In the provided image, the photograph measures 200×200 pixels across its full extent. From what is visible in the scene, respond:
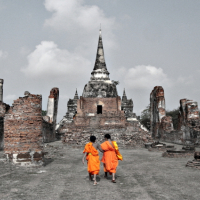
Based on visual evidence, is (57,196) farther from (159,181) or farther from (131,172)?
(131,172)

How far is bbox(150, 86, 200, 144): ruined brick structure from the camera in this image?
12.3 meters

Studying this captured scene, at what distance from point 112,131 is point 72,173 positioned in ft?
34.3

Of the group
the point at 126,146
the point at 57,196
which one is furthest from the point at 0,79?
the point at 57,196

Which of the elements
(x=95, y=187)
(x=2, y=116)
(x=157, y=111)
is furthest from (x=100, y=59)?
(x=95, y=187)

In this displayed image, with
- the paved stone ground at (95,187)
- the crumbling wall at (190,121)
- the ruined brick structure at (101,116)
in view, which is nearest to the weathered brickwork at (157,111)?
the ruined brick structure at (101,116)

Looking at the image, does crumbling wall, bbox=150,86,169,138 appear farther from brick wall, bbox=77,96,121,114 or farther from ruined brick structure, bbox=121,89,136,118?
ruined brick structure, bbox=121,89,136,118

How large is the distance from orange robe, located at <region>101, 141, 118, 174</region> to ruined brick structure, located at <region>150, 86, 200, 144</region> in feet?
27.9

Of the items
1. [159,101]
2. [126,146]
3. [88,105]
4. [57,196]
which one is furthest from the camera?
[88,105]

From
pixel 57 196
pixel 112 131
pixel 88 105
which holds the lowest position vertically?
pixel 57 196

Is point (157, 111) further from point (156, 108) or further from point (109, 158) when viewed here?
point (109, 158)

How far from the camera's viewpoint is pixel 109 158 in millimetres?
4395

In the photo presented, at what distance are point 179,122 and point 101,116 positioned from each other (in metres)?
6.38

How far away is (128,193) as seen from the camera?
3568mm

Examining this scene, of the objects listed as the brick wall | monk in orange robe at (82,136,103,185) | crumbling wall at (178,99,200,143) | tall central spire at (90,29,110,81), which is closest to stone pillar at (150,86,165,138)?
the brick wall
